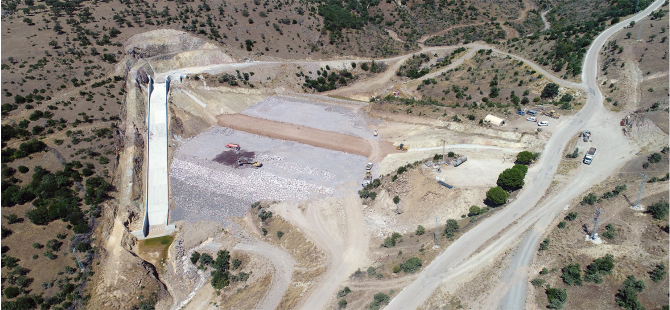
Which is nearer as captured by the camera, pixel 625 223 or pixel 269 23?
pixel 625 223

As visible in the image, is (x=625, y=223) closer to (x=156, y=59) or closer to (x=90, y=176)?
(x=90, y=176)

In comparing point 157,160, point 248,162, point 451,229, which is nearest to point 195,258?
point 248,162

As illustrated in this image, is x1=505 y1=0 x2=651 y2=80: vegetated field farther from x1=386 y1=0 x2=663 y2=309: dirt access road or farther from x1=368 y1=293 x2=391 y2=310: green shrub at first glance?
x1=368 y1=293 x2=391 y2=310: green shrub

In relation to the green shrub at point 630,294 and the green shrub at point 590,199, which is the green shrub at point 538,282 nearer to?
the green shrub at point 630,294

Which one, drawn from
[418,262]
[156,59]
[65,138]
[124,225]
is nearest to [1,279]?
[124,225]

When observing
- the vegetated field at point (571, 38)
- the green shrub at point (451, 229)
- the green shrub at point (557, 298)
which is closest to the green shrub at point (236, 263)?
the green shrub at point (451, 229)

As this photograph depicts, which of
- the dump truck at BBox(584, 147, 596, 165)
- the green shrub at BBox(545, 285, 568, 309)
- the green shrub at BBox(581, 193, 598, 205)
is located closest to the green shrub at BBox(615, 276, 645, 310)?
the green shrub at BBox(545, 285, 568, 309)

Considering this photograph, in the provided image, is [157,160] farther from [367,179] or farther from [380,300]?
[380,300]
